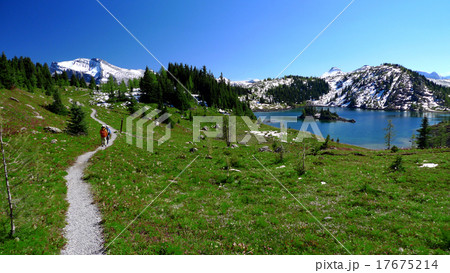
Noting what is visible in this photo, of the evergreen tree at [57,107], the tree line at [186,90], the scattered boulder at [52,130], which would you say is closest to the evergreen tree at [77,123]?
the scattered boulder at [52,130]

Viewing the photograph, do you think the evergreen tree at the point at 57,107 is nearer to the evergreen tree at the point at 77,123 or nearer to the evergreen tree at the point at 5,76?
the evergreen tree at the point at 77,123

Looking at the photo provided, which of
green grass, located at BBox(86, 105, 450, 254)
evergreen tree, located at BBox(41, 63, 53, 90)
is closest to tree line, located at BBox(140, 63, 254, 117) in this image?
evergreen tree, located at BBox(41, 63, 53, 90)

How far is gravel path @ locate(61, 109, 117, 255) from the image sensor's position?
979 cm

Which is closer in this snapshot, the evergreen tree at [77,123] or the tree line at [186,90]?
the evergreen tree at [77,123]

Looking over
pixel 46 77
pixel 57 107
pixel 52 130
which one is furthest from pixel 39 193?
pixel 46 77

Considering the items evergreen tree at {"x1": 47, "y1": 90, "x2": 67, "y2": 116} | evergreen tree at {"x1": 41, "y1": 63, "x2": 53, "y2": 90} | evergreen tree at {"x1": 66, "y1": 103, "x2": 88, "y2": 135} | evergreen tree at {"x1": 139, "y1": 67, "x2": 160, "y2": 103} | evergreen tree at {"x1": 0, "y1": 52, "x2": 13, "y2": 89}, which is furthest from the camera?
evergreen tree at {"x1": 139, "y1": 67, "x2": 160, "y2": 103}

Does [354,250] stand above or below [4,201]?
below

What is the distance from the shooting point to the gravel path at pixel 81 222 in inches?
385

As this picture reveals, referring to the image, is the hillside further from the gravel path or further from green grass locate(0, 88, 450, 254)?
the gravel path

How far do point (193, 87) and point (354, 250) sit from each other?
403 feet

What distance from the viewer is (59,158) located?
21.7 meters

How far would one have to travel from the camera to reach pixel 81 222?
11891 mm
